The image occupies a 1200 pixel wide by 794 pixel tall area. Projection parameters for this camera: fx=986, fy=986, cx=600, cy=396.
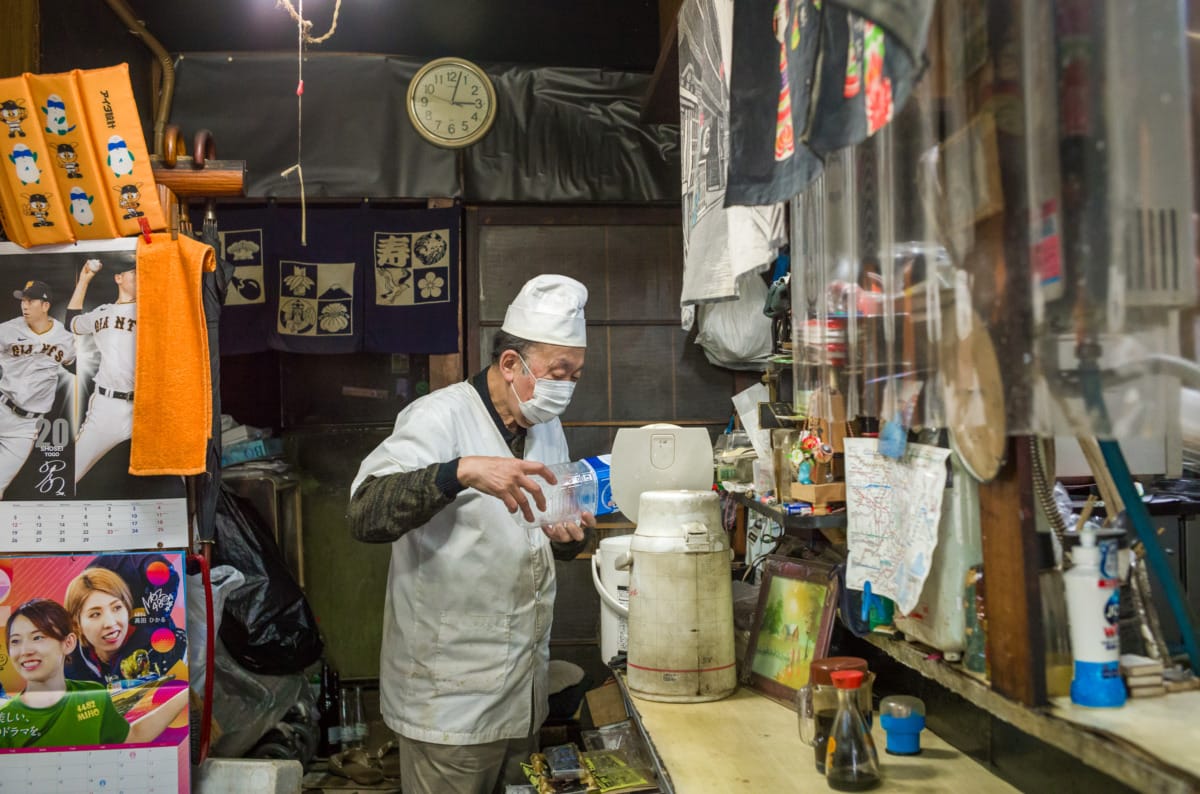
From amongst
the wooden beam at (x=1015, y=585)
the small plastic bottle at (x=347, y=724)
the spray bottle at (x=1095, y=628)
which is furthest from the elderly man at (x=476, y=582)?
the small plastic bottle at (x=347, y=724)

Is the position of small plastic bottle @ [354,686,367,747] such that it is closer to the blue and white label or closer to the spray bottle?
the blue and white label

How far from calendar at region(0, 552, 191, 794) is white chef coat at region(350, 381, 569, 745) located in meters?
0.74

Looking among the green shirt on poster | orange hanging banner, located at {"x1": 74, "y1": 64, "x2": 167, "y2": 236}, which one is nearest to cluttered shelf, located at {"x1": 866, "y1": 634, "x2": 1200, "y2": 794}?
the green shirt on poster

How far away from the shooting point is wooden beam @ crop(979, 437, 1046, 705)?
1619 mm

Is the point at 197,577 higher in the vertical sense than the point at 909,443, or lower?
lower

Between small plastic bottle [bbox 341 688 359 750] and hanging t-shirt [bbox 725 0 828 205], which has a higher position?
hanging t-shirt [bbox 725 0 828 205]

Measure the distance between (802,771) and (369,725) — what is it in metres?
3.99

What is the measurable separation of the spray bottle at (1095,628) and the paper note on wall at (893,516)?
0.30m

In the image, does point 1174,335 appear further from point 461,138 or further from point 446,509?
point 461,138

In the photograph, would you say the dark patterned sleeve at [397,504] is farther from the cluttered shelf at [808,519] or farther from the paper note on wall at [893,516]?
the paper note on wall at [893,516]

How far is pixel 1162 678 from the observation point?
1642 millimetres

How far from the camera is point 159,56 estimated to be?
5305 millimetres

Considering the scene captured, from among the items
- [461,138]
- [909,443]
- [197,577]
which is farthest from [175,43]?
[909,443]

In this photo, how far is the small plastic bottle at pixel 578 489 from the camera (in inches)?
131
